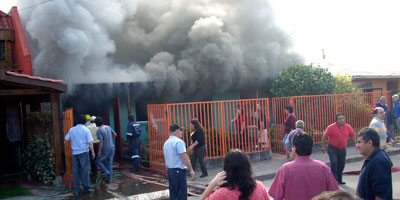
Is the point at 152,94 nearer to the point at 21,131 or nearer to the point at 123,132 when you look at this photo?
the point at 123,132

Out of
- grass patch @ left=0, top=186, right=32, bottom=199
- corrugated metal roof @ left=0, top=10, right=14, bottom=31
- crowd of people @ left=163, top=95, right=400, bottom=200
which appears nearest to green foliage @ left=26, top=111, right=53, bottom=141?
grass patch @ left=0, top=186, right=32, bottom=199

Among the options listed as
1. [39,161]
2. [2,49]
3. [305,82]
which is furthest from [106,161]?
[305,82]

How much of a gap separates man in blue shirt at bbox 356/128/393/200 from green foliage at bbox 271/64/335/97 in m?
10.7

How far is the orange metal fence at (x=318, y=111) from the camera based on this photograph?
40.0ft

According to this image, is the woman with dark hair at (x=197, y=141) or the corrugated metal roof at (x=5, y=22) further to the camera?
the corrugated metal roof at (x=5, y=22)

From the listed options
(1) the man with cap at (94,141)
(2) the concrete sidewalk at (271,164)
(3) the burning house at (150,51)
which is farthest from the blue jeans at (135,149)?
(3) the burning house at (150,51)

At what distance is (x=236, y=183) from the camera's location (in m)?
2.88

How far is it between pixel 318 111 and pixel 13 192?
9.63 meters

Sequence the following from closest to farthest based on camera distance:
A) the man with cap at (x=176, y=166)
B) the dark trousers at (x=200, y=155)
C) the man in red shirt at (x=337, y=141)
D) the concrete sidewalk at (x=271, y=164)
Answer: the man with cap at (x=176, y=166), the man in red shirt at (x=337, y=141), the dark trousers at (x=200, y=155), the concrete sidewalk at (x=271, y=164)

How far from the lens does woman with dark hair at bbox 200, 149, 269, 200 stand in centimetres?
287

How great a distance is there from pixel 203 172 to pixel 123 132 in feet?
18.4

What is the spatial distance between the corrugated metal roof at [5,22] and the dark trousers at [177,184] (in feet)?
31.1

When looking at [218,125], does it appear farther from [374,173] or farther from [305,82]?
[374,173]

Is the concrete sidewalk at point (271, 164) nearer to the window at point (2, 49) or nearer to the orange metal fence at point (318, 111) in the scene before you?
the orange metal fence at point (318, 111)
